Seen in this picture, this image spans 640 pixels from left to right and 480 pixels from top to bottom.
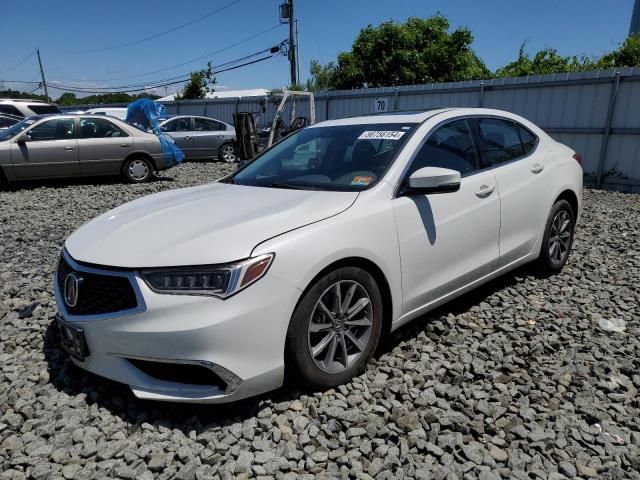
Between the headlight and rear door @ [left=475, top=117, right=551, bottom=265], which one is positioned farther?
rear door @ [left=475, top=117, right=551, bottom=265]

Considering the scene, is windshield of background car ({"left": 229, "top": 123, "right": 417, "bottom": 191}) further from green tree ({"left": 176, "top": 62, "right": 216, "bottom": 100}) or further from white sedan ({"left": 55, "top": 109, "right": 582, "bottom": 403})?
green tree ({"left": 176, "top": 62, "right": 216, "bottom": 100})

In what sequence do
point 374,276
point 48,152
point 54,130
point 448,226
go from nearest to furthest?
1. point 374,276
2. point 448,226
3. point 48,152
4. point 54,130

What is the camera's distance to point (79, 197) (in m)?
9.00

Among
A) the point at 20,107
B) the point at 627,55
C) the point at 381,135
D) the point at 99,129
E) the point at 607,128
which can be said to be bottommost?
the point at 607,128

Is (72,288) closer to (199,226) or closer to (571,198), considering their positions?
(199,226)

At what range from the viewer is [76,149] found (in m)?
9.84

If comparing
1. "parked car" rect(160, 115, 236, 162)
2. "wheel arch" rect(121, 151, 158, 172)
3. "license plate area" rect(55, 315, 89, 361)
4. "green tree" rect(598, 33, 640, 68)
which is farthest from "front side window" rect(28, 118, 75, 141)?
"green tree" rect(598, 33, 640, 68)

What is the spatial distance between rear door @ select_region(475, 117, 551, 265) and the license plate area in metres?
2.87

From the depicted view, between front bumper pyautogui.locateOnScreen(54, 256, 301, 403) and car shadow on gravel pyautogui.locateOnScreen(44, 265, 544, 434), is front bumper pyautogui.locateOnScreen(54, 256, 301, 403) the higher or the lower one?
the higher one

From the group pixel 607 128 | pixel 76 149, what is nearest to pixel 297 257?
pixel 76 149

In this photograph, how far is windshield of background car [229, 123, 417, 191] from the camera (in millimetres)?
3168

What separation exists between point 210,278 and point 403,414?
4.02 ft

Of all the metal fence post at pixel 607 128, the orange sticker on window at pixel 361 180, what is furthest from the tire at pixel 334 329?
the metal fence post at pixel 607 128

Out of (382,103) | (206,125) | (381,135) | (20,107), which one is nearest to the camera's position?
(381,135)
